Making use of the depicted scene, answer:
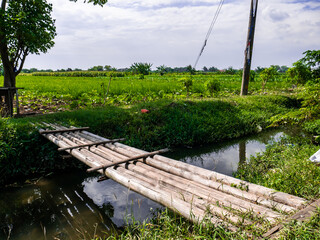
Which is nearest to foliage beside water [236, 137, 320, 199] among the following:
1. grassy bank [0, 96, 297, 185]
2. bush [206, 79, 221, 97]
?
grassy bank [0, 96, 297, 185]

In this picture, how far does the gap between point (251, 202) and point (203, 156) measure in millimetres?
3562

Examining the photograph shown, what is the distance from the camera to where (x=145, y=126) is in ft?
20.7

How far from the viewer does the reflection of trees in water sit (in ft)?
9.73

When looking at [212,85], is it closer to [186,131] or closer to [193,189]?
[186,131]

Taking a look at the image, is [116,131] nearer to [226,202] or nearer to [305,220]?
[226,202]

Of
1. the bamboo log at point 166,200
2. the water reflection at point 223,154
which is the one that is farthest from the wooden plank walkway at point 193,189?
the water reflection at point 223,154

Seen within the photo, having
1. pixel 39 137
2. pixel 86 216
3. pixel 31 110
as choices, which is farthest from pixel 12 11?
pixel 86 216

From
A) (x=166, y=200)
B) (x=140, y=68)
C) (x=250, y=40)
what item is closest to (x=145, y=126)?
(x=166, y=200)

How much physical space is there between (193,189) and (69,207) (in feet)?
7.15

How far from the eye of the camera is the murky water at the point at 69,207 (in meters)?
3.00

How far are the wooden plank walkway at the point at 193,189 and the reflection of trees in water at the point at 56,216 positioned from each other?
782 mm

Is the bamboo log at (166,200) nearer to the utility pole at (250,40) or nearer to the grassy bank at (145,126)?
the grassy bank at (145,126)

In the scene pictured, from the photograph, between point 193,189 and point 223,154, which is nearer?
point 193,189

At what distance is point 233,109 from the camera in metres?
8.55
